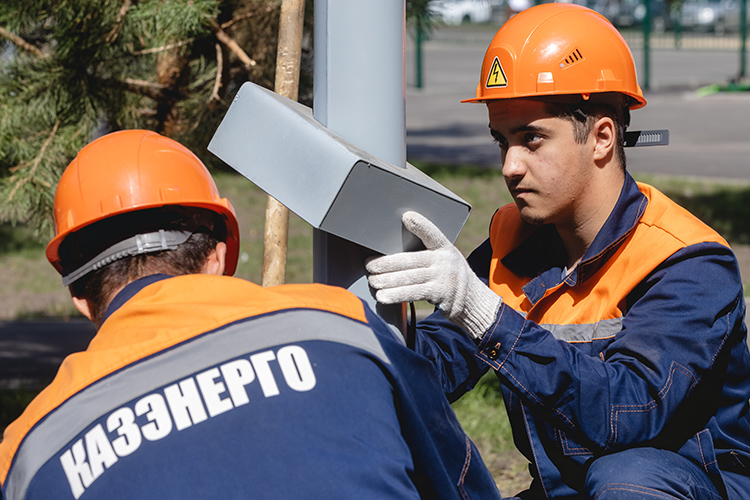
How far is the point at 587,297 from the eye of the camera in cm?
212

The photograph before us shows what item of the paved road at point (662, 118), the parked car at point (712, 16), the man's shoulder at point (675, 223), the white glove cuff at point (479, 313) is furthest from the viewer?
the parked car at point (712, 16)

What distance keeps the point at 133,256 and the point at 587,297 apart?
3.79 feet

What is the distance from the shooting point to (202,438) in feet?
3.86

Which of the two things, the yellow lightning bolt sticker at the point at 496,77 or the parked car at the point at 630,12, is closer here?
the yellow lightning bolt sticker at the point at 496,77

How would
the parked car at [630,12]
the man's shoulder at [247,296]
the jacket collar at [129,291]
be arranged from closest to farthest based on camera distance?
the man's shoulder at [247,296], the jacket collar at [129,291], the parked car at [630,12]

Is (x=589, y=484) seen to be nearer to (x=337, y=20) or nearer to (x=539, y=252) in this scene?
(x=539, y=252)

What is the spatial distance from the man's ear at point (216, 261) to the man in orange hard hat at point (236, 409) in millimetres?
224

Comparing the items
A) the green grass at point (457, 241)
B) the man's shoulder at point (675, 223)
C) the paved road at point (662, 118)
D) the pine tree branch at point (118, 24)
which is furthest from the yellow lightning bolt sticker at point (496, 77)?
the paved road at point (662, 118)

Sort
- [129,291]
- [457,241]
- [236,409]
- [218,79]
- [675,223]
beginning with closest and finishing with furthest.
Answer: [236,409]
[129,291]
[675,223]
[218,79]
[457,241]

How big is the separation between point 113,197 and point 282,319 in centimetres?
60

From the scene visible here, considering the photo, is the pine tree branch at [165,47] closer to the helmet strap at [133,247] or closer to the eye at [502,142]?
the eye at [502,142]

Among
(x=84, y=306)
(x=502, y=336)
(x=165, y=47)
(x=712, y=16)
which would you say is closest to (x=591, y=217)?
(x=502, y=336)

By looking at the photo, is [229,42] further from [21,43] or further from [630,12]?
[630,12]

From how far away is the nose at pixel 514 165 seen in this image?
7.04 feet
